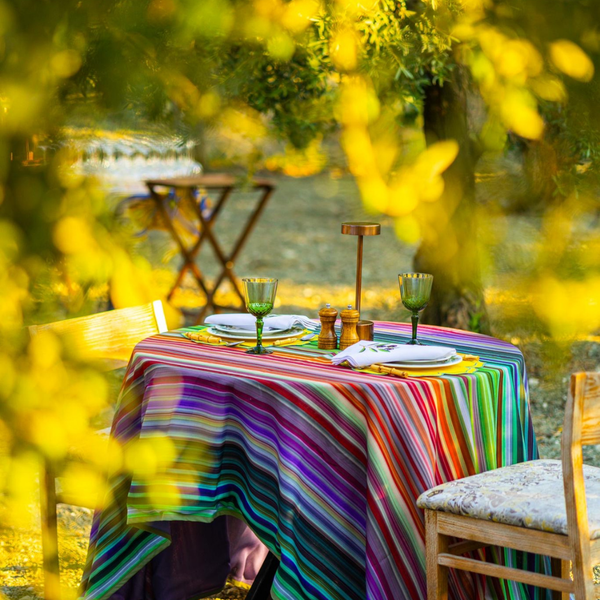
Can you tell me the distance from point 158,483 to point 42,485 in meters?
0.12

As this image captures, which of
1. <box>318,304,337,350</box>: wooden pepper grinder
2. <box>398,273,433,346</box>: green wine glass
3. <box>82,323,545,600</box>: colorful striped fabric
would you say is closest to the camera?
<box>82,323,545,600</box>: colorful striped fabric

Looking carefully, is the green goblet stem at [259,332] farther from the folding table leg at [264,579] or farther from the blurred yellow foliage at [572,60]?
the blurred yellow foliage at [572,60]

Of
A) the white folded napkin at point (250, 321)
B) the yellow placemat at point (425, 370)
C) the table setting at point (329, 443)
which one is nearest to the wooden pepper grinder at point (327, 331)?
the table setting at point (329, 443)

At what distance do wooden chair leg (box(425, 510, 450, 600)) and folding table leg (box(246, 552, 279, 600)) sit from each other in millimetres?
459

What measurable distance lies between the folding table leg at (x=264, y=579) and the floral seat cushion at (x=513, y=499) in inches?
19.8

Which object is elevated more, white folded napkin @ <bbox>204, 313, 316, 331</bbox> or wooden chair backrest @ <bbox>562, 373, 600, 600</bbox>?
white folded napkin @ <bbox>204, 313, 316, 331</bbox>

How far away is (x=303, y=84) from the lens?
8.47 ft

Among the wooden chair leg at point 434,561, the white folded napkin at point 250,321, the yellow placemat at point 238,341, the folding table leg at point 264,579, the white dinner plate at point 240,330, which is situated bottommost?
the folding table leg at point 264,579

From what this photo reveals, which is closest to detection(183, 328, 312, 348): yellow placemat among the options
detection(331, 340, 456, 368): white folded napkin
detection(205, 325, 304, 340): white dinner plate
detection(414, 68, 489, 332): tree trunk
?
detection(205, 325, 304, 340): white dinner plate

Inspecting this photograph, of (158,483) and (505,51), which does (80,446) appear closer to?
(158,483)

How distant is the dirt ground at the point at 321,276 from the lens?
0.52 metres

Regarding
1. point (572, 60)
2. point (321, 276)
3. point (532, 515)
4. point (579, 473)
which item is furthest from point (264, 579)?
point (321, 276)

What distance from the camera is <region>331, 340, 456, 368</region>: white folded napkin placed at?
1.70m

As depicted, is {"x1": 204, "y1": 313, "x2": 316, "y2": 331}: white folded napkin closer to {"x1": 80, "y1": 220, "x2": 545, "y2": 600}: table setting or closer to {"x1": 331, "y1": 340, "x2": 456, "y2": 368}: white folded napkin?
{"x1": 80, "y1": 220, "x2": 545, "y2": 600}: table setting
